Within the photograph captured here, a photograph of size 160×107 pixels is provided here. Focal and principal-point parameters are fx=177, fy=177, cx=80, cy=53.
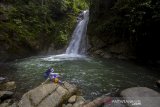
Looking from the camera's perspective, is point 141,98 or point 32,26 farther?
point 32,26

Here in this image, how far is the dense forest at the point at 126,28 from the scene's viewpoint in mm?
10602

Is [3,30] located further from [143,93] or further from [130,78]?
[143,93]

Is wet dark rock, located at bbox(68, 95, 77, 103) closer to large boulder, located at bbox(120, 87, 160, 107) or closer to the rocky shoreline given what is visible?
the rocky shoreline

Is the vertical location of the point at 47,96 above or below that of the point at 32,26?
below

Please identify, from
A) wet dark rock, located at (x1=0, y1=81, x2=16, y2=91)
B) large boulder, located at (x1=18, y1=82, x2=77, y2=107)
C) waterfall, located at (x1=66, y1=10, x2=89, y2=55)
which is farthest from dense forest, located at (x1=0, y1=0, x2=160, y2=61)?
large boulder, located at (x1=18, y1=82, x2=77, y2=107)

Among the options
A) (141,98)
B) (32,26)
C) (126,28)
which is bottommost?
(141,98)

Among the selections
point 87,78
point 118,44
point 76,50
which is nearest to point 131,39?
point 118,44


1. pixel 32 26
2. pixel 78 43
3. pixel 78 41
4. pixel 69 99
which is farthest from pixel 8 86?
pixel 78 41

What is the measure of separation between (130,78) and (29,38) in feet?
30.8

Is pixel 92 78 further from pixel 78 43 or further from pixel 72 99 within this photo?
pixel 78 43

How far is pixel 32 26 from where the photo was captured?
15945 mm

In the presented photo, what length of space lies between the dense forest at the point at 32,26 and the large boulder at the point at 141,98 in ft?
31.8

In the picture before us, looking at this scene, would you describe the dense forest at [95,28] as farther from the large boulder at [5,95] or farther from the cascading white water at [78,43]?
the large boulder at [5,95]

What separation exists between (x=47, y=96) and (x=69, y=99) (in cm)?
75
